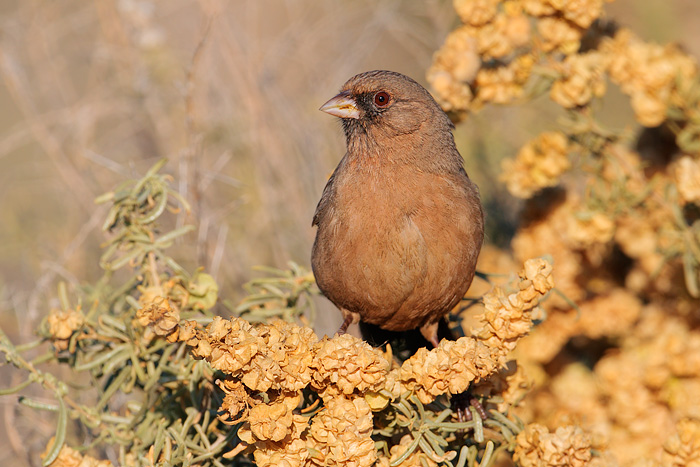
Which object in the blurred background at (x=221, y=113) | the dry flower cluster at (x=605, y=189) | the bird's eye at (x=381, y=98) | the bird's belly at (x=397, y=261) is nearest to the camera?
the bird's belly at (x=397, y=261)

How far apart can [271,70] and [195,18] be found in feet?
3.72

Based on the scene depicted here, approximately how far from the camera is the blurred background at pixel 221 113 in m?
4.73

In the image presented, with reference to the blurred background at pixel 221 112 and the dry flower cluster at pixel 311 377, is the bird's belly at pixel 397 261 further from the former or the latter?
the blurred background at pixel 221 112

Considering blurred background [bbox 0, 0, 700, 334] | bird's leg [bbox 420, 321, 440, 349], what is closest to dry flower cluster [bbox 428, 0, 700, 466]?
bird's leg [bbox 420, 321, 440, 349]

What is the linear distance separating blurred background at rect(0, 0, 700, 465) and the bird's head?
1.20 meters

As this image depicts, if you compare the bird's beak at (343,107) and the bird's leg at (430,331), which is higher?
the bird's beak at (343,107)

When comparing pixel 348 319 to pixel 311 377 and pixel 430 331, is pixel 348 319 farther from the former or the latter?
pixel 311 377

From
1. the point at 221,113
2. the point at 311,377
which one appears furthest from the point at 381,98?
the point at 221,113

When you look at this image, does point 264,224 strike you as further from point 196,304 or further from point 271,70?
point 196,304

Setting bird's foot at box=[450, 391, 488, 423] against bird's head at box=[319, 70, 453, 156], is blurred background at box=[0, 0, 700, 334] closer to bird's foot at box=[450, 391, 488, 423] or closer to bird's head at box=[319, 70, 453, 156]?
bird's head at box=[319, 70, 453, 156]

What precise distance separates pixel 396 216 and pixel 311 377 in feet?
3.00

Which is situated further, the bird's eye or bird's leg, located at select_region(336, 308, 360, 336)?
the bird's eye

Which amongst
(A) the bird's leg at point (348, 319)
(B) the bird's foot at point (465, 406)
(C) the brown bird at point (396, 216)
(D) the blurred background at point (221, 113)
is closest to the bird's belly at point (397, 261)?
(C) the brown bird at point (396, 216)

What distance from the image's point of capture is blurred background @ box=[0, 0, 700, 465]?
4730 mm
